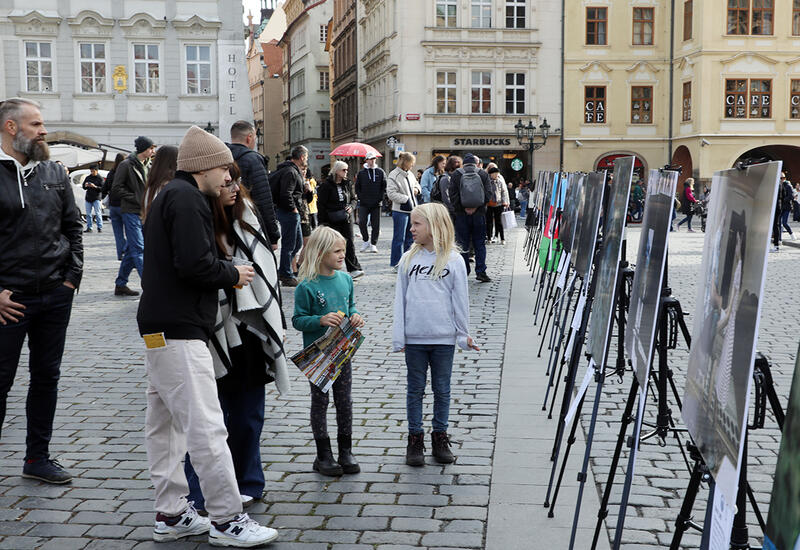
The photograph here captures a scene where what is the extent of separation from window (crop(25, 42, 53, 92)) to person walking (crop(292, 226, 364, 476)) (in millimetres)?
37842

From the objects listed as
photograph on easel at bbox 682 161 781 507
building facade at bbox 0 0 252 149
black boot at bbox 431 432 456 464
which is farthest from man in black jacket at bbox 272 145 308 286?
building facade at bbox 0 0 252 149

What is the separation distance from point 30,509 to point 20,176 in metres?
1.65

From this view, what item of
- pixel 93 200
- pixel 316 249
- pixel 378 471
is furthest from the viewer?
pixel 93 200

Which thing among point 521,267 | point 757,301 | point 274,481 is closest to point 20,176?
point 274,481

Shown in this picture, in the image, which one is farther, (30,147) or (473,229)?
(473,229)

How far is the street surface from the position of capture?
451 cm

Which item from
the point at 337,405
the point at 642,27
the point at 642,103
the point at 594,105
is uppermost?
the point at 642,27

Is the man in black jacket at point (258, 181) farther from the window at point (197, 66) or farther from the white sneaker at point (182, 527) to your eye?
the window at point (197, 66)

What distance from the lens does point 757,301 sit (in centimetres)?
257

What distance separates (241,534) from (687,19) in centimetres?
4573

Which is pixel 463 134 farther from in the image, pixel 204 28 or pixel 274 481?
pixel 274 481

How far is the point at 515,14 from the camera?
47.2 meters

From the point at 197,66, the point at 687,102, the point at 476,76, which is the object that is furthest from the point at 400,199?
the point at 687,102

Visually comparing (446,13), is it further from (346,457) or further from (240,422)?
(240,422)
